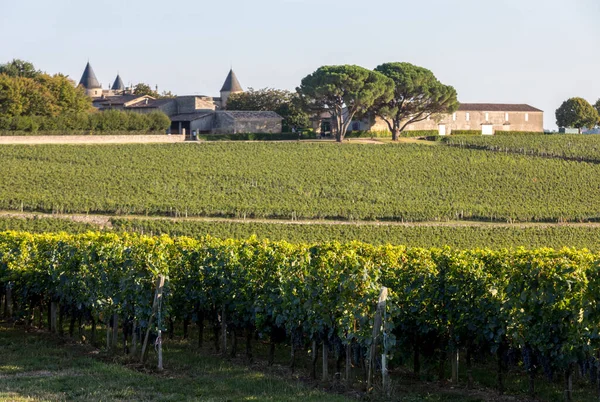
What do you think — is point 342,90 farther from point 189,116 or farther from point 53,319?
point 53,319

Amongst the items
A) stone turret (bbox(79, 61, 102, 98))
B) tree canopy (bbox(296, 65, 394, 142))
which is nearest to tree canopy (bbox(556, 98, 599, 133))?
tree canopy (bbox(296, 65, 394, 142))

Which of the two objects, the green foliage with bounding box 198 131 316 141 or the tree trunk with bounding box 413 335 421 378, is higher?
the green foliage with bounding box 198 131 316 141

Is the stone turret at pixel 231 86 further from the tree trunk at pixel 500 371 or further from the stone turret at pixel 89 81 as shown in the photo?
the tree trunk at pixel 500 371

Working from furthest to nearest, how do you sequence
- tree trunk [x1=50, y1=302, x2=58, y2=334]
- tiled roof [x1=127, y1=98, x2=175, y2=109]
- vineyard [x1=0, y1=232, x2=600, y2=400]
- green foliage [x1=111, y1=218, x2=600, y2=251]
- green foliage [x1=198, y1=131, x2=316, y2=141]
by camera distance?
tiled roof [x1=127, y1=98, x2=175, y2=109] → green foliage [x1=198, y1=131, x2=316, y2=141] → green foliage [x1=111, y1=218, x2=600, y2=251] → tree trunk [x1=50, y1=302, x2=58, y2=334] → vineyard [x1=0, y1=232, x2=600, y2=400]

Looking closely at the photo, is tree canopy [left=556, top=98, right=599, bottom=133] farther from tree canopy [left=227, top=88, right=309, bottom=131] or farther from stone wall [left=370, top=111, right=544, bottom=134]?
tree canopy [left=227, top=88, right=309, bottom=131]

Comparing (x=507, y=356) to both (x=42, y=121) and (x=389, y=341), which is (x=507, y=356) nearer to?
(x=389, y=341)

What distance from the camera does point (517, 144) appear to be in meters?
77.6

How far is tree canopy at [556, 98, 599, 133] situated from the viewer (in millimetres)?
107438

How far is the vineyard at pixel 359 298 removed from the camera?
1419 cm

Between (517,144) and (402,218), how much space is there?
30.4 m

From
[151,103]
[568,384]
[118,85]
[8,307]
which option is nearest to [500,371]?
[568,384]

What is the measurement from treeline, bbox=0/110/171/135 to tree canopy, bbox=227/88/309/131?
1550 cm

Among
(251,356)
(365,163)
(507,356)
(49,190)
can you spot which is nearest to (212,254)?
(251,356)

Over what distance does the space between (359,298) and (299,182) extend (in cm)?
4557
